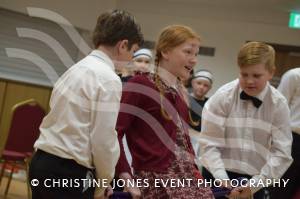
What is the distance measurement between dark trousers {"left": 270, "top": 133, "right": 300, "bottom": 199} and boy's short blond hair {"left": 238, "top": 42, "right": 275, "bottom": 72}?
2.18 ft

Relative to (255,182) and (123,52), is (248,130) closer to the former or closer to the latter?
(255,182)

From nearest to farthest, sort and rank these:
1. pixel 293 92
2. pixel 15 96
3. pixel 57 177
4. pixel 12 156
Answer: pixel 57 177 → pixel 293 92 → pixel 12 156 → pixel 15 96

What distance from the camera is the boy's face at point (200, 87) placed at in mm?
4230

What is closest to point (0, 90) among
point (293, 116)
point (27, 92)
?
point (27, 92)

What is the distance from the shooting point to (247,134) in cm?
216

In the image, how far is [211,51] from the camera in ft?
22.7

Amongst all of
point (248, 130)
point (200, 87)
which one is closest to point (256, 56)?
point (248, 130)

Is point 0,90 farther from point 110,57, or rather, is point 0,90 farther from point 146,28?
point 110,57

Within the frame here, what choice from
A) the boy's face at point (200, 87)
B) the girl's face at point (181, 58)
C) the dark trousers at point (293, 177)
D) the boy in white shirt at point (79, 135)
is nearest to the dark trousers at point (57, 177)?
the boy in white shirt at point (79, 135)

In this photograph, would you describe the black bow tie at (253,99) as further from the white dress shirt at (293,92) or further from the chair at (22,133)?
the chair at (22,133)

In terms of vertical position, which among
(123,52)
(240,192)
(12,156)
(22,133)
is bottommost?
(12,156)

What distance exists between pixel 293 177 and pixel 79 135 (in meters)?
1.55

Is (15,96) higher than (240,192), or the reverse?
(240,192)

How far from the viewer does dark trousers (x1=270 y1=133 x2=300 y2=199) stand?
260 cm
